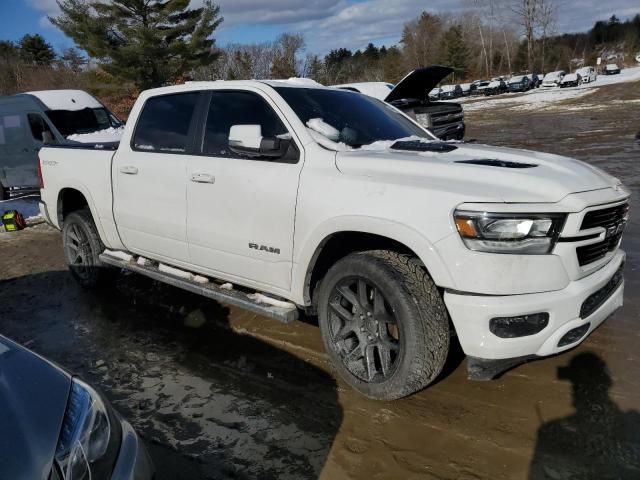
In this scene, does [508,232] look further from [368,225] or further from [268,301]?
[268,301]

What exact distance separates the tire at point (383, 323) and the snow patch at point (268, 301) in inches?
13.1

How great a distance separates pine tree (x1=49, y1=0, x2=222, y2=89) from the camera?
29922 millimetres

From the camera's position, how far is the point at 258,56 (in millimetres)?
53000

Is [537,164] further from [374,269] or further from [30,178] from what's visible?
[30,178]

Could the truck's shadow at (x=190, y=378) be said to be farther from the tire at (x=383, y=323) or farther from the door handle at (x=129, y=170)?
the door handle at (x=129, y=170)

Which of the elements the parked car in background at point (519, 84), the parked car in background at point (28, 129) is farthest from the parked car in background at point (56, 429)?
the parked car in background at point (519, 84)

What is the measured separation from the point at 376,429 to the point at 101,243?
141 inches

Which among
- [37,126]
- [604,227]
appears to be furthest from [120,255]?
[37,126]

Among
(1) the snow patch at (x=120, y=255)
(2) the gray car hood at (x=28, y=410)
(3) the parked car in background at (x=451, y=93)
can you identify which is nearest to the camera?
(2) the gray car hood at (x=28, y=410)

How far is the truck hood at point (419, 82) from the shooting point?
11.2m

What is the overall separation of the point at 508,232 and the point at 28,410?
88.4 inches

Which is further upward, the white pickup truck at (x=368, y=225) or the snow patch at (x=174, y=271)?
the white pickup truck at (x=368, y=225)

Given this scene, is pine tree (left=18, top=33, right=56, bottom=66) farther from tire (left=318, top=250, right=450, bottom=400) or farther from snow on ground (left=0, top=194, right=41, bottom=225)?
tire (left=318, top=250, right=450, bottom=400)

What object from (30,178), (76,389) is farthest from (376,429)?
(30,178)
